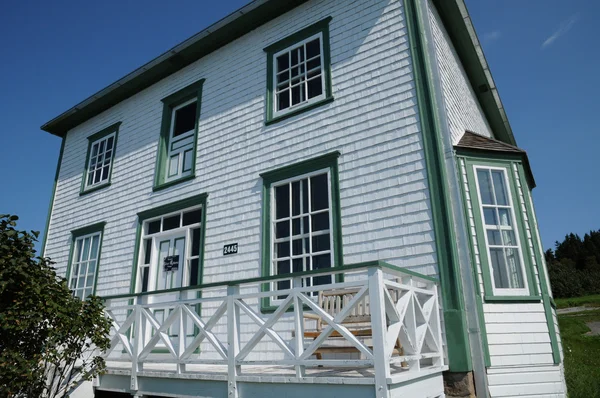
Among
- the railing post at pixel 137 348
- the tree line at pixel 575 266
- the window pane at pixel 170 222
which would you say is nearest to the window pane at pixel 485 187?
the railing post at pixel 137 348

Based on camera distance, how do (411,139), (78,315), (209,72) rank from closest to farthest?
(78,315)
(411,139)
(209,72)

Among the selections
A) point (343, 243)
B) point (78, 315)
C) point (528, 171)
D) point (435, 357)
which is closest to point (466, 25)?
point (528, 171)

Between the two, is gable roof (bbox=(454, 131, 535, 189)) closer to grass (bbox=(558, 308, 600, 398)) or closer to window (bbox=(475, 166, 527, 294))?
window (bbox=(475, 166, 527, 294))

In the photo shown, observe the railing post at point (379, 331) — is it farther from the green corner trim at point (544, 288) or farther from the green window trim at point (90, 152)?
the green window trim at point (90, 152)

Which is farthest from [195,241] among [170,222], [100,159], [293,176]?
[100,159]

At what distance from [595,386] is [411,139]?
17.2 ft

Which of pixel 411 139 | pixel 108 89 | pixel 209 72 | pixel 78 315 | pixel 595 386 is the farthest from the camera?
pixel 108 89

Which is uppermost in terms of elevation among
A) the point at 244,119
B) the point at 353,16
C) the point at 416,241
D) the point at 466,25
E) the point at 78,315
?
the point at 466,25

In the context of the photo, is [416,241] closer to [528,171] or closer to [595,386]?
[528,171]

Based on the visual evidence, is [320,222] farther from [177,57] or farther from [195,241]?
[177,57]

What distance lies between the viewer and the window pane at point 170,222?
9380mm

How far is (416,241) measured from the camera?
239 inches

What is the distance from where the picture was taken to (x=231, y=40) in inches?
381

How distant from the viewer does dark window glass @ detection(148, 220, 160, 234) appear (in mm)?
9633
